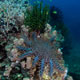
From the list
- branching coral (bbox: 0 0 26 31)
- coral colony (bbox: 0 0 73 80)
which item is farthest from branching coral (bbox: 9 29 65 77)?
branching coral (bbox: 0 0 26 31)

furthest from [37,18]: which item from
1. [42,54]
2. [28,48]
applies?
[42,54]

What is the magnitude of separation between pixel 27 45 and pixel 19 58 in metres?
0.51

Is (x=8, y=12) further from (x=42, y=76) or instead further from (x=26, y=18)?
(x=42, y=76)

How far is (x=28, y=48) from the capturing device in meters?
3.81

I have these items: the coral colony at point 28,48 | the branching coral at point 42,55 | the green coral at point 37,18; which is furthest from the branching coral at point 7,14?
the branching coral at point 42,55

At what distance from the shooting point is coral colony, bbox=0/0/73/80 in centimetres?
359

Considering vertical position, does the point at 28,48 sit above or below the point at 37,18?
below

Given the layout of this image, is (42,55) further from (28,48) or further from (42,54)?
(28,48)

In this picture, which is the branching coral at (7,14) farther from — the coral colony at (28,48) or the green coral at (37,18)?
the green coral at (37,18)

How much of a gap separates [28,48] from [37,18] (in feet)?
5.16

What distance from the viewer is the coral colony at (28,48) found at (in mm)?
3592

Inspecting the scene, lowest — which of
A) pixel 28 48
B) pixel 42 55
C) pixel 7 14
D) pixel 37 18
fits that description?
pixel 42 55

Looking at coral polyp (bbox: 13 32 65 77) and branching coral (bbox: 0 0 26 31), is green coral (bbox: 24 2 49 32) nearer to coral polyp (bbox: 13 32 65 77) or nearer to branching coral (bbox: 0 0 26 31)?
branching coral (bbox: 0 0 26 31)

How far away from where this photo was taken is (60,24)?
1329 cm
